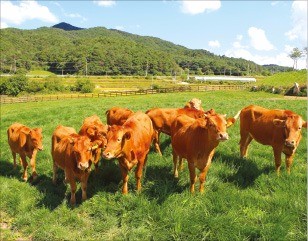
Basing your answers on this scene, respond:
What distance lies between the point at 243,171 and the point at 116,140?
3.38m

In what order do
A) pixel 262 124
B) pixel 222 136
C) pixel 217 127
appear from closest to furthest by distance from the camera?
pixel 222 136, pixel 217 127, pixel 262 124

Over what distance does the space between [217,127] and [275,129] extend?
7.83 ft

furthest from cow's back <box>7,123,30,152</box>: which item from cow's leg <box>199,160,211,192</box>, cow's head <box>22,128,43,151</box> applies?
cow's leg <box>199,160,211,192</box>

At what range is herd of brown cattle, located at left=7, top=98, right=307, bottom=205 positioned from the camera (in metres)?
6.77

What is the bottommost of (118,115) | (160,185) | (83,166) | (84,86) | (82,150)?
(84,86)

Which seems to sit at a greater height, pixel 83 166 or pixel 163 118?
pixel 163 118

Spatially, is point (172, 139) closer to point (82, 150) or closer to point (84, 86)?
point (82, 150)

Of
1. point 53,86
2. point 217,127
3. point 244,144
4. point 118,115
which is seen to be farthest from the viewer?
point 53,86

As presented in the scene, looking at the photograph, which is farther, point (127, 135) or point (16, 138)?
point (16, 138)

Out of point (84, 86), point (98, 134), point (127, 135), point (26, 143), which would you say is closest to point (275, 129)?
point (127, 135)

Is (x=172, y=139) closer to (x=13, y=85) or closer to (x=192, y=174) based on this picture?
(x=192, y=174)

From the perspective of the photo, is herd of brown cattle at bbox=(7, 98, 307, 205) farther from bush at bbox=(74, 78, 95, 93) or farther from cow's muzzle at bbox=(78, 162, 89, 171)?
bush at bbox=(74, 78, 95, 93)

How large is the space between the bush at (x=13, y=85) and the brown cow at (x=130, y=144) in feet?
275

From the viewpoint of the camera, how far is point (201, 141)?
22.6 feet
